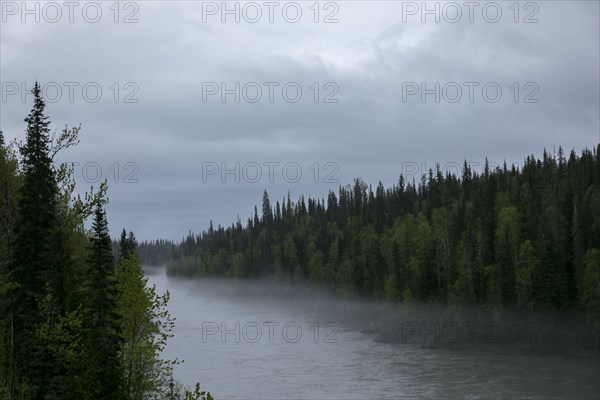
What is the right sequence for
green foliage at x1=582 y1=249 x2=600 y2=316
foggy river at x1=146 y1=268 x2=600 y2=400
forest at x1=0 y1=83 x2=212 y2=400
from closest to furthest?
1. forest at x1=0 y1=83 x2=212 y2=400
2. foggy river at x1=146 y1=268 x2=600 y2=400
3. green foliage at x1=582 y1=249 x2=600 y2=316

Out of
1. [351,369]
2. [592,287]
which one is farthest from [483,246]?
[351,369]

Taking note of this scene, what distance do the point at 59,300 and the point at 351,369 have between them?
4894cm

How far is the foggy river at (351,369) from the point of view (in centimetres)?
6150

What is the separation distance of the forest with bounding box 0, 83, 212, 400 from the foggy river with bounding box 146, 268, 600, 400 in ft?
92.7

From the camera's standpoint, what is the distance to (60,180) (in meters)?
34.5

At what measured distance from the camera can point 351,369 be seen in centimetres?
7412

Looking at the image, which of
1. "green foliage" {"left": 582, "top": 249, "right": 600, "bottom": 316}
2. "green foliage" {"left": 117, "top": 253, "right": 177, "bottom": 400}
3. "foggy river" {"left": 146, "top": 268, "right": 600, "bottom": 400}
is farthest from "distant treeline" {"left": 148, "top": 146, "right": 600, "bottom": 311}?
"green foliage" {"left": 117, "top": 253, "right": 177, "bottom": 400}

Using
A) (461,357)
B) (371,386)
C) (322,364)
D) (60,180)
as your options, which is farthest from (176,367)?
(60,180)

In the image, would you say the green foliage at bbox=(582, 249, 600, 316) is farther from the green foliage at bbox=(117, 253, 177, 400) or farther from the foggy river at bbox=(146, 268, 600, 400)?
the green foliage at bbox=(117, 253, 177, 400)

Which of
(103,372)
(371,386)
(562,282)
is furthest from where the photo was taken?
(562,282)

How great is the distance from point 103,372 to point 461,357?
205 ft

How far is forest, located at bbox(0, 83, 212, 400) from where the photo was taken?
96.0 ft

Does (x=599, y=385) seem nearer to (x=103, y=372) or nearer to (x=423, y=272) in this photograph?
(x=423, y=272)

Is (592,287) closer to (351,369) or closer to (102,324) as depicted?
(351,369)
